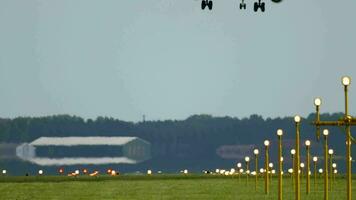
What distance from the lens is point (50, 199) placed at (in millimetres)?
118375

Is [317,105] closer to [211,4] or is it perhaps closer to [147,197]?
[147,197]

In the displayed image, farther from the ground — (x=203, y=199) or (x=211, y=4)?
(x=211, y=4)

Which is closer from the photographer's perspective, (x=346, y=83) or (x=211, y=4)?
(x=346, y=83)

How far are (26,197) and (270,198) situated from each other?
2206 centimetres

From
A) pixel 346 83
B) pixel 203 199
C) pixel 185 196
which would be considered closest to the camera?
pixel 346 83

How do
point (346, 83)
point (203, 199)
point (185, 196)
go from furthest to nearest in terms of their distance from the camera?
point (185, 196) < point (203, 199) < point (346, 83)

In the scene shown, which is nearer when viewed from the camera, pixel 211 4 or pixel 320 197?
pixel 320 197

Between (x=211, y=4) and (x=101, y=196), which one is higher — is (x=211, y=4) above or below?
above

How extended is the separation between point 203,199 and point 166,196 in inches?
357

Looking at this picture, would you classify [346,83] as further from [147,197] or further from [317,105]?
[147,197]

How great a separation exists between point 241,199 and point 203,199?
3.44 metres

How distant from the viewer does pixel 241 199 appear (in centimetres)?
11556

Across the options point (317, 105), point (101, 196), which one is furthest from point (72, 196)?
point (317, 105)

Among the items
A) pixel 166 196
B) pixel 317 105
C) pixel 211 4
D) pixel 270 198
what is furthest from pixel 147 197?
pixel 317 105
